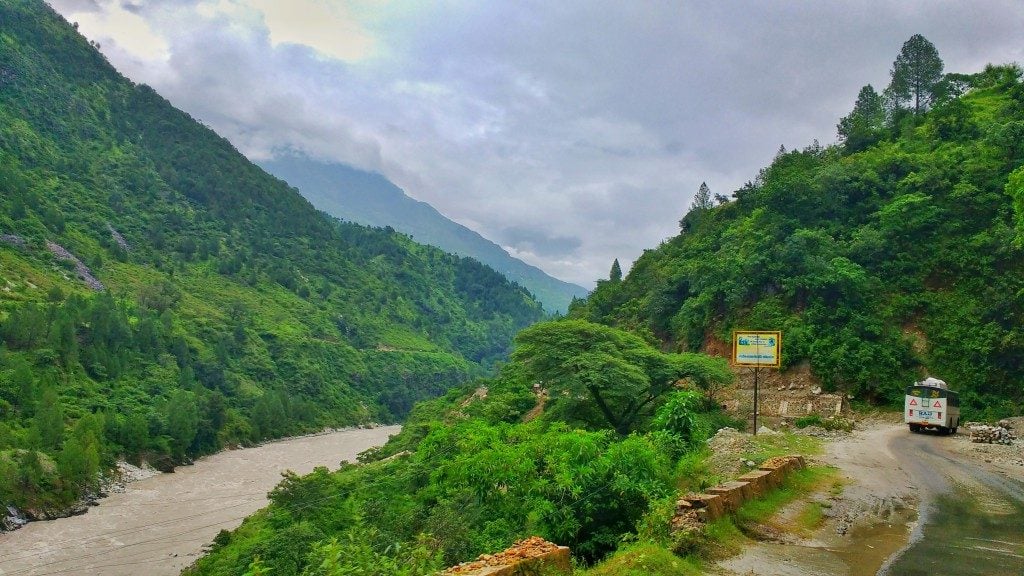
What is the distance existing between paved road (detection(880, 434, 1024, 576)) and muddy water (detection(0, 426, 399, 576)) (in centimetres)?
3186

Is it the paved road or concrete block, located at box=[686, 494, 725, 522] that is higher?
concrete block, located at box=[686, 494, 725, 522]

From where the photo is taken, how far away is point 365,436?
7931 centimetres

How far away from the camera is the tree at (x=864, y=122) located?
167 feet

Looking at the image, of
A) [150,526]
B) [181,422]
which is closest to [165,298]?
[181,422]

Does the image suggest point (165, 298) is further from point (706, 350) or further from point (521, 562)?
point (521, 562)

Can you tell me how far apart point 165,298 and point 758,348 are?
81.1 m

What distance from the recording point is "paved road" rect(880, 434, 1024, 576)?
8.31 meters

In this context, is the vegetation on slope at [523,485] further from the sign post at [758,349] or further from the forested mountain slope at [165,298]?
the forested mountain slope at [165,298]

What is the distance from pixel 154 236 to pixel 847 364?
107490mm

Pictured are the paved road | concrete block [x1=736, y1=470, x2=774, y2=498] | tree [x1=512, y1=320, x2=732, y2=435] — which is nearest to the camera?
the paved road

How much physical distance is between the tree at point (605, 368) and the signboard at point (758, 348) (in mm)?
4720

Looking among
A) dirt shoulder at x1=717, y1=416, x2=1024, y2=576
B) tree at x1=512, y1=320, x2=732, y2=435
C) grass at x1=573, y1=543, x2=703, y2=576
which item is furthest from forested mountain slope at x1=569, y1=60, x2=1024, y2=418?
grass at x1=573, y1=543, x2=703, y2=576

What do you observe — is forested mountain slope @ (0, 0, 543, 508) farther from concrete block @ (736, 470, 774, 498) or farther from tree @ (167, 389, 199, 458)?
concrete block @ (736, 470, 774, 498)

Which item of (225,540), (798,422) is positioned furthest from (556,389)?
(225,540)
